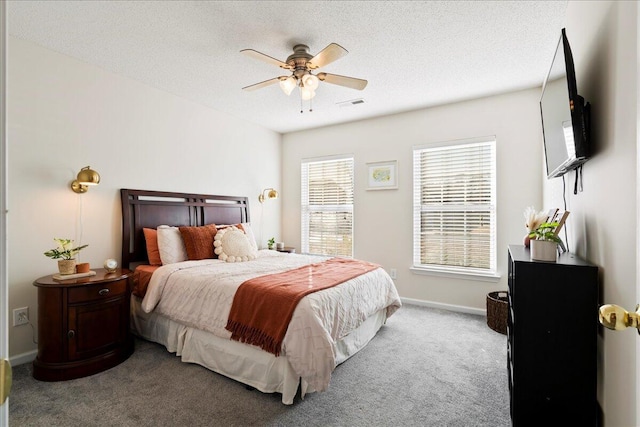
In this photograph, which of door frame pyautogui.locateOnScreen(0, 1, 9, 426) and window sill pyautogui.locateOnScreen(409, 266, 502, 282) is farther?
window sill pyautogui.locateOnScreen(409, 266, 502, 282)

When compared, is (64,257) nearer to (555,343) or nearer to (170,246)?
(170,246)

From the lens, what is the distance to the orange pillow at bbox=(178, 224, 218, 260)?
338 centimetres

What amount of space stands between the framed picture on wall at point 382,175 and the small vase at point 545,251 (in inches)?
115

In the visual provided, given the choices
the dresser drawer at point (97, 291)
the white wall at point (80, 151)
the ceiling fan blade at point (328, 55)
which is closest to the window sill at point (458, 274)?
the ceiling fan blade at point (328, 55)

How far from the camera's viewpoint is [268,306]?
218 cm

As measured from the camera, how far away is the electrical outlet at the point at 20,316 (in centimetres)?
254

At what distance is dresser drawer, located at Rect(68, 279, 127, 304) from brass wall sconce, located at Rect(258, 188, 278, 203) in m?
2.60

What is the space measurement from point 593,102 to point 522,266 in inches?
37.9

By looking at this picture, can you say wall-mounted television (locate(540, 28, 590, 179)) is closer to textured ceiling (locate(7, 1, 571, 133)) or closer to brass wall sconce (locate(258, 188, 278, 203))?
textured ceiling (locate(7, 1, 571, 133))

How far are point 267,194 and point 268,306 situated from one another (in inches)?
127

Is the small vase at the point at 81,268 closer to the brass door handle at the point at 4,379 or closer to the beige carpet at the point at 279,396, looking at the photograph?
the beige carpet at the point at 279,396

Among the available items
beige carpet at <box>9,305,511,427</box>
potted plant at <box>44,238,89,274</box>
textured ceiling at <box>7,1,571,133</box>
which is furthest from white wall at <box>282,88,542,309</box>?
potted plant at <box>44,238,89,274</box>

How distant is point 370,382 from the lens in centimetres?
232

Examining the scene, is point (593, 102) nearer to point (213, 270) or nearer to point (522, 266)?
point (522, 266)
